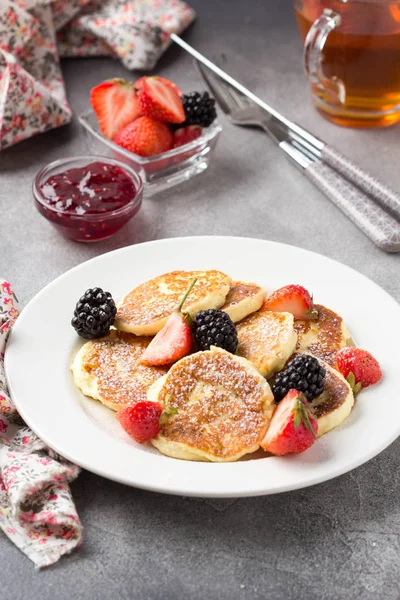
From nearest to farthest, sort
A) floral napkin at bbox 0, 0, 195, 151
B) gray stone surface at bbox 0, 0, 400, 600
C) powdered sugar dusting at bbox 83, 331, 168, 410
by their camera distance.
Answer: gray stone surface at bbox 0, 0, 400, 600
powdered sugar dusting at bbox 83, 331, 168, 410
floral napkin at bbox 0, 0, 195, 151

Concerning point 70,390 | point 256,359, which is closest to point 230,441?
point 256,359

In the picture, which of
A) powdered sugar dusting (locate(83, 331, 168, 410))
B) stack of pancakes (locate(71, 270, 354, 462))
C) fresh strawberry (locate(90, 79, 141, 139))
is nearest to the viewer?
stack of pancakes (locate(71, 270, 354, 462))

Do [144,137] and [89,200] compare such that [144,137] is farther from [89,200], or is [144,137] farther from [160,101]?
[89,200]

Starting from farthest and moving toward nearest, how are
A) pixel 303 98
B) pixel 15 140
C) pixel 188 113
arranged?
pixel 303 98
pixel 15 140
pixel 188 113

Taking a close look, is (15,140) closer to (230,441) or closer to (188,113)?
(188,113)

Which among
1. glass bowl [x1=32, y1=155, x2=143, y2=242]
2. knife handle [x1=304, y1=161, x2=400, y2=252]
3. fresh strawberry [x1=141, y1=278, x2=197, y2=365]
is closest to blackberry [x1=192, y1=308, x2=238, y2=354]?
fresh strawberry [x1=141, y1=278, x2=197, y2=365]

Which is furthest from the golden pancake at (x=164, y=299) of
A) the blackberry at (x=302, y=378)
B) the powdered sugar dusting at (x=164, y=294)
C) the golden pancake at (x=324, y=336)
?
the blackberry at (x=302, y=378)

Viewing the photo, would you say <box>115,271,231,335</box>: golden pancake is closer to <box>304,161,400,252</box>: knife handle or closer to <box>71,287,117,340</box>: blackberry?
<box>71,287,117,340</box>: blackberry
